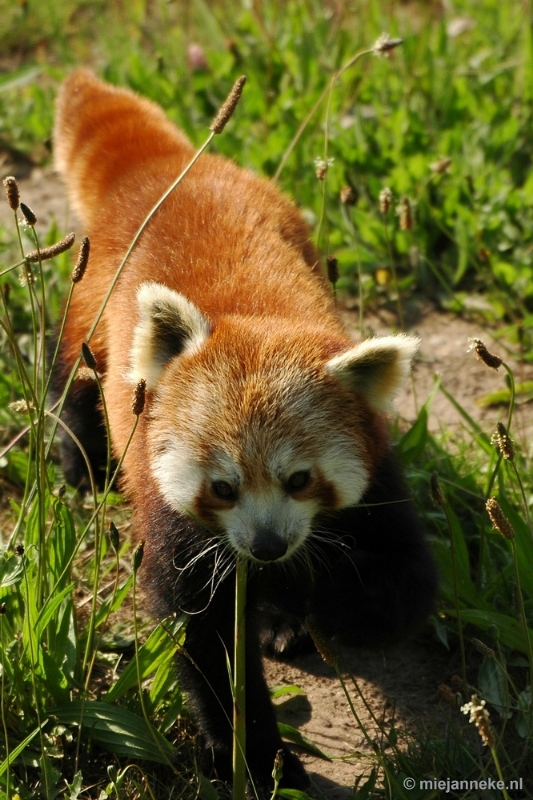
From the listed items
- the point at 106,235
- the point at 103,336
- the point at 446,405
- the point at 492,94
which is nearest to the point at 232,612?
the point at 103,336

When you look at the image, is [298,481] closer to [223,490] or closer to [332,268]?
[223,490]

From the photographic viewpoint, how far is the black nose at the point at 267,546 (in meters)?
3.01

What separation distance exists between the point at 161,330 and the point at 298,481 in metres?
0.69

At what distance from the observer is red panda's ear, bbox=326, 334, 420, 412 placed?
3209mm

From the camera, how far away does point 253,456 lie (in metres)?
3.08

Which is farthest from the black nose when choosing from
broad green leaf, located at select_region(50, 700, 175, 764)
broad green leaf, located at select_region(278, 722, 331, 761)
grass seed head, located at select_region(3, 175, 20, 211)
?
grass seed head, located at select_region(3, 175, 20, 211)

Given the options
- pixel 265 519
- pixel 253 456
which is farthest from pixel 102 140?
pixel 265 519

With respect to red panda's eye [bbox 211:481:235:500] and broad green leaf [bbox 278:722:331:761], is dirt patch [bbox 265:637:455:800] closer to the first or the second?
broad green leaf [bbox 278:722:331:761]

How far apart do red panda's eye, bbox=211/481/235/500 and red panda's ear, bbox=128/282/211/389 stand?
0.45 metres

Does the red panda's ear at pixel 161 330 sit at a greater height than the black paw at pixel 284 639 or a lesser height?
greater

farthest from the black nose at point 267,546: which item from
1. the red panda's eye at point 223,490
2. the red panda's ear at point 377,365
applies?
the red panda's ear at point 377,365

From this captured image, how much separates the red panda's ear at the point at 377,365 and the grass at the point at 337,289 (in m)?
0.38

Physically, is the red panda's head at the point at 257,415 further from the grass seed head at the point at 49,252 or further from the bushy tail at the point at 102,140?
the bushy tail at the point at 102,140

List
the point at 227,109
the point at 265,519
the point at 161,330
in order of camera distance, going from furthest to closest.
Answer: the point at 161,330 < the point at 265,519 < the point at 227,109
